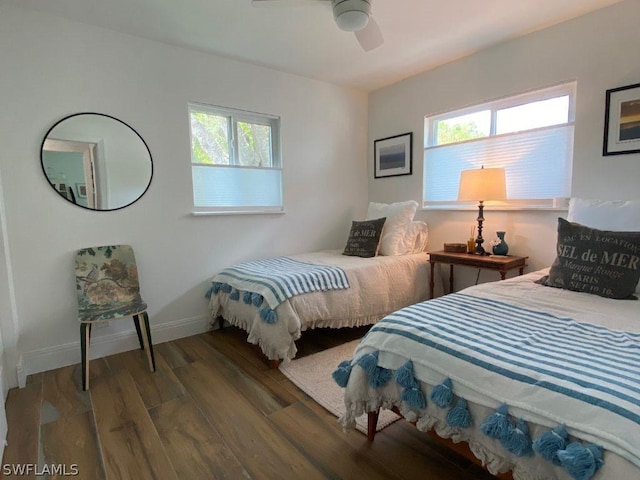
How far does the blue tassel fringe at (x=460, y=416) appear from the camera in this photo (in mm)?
1123

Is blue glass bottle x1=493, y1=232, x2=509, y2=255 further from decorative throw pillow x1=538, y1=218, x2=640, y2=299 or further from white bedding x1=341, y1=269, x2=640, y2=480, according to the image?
white bedding x1=341, y1=269, x2=640, y2=480

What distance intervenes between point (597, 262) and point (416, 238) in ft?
5.59

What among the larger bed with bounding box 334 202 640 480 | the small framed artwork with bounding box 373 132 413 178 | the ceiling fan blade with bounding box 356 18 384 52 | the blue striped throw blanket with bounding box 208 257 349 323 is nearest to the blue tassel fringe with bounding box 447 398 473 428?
the larger bed with bounding box 334 202 640 480

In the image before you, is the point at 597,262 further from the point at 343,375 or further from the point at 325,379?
the point at 325,379

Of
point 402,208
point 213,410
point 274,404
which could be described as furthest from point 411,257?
point 213,410

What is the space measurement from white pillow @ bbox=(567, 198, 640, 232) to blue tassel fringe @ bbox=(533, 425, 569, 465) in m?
1.63

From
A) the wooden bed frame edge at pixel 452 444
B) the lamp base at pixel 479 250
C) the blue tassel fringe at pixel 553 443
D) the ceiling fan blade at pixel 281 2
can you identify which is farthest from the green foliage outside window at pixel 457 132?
the blue tassel fringe at pixel 553 443

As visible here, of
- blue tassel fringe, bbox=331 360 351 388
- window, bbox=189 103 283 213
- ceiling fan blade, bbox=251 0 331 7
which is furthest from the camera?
window, bbox=189 103 283 213

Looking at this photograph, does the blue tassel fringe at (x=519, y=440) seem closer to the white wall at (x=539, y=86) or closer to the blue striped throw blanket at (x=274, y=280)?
the blue striped throw blanket at (x=274, y=280)

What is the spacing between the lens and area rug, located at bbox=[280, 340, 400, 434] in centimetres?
182

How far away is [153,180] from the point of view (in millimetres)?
2777

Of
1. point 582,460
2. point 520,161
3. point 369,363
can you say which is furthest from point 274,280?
point 520,161

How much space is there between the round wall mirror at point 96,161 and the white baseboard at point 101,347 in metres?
1.02

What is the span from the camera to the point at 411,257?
10.6 ft
